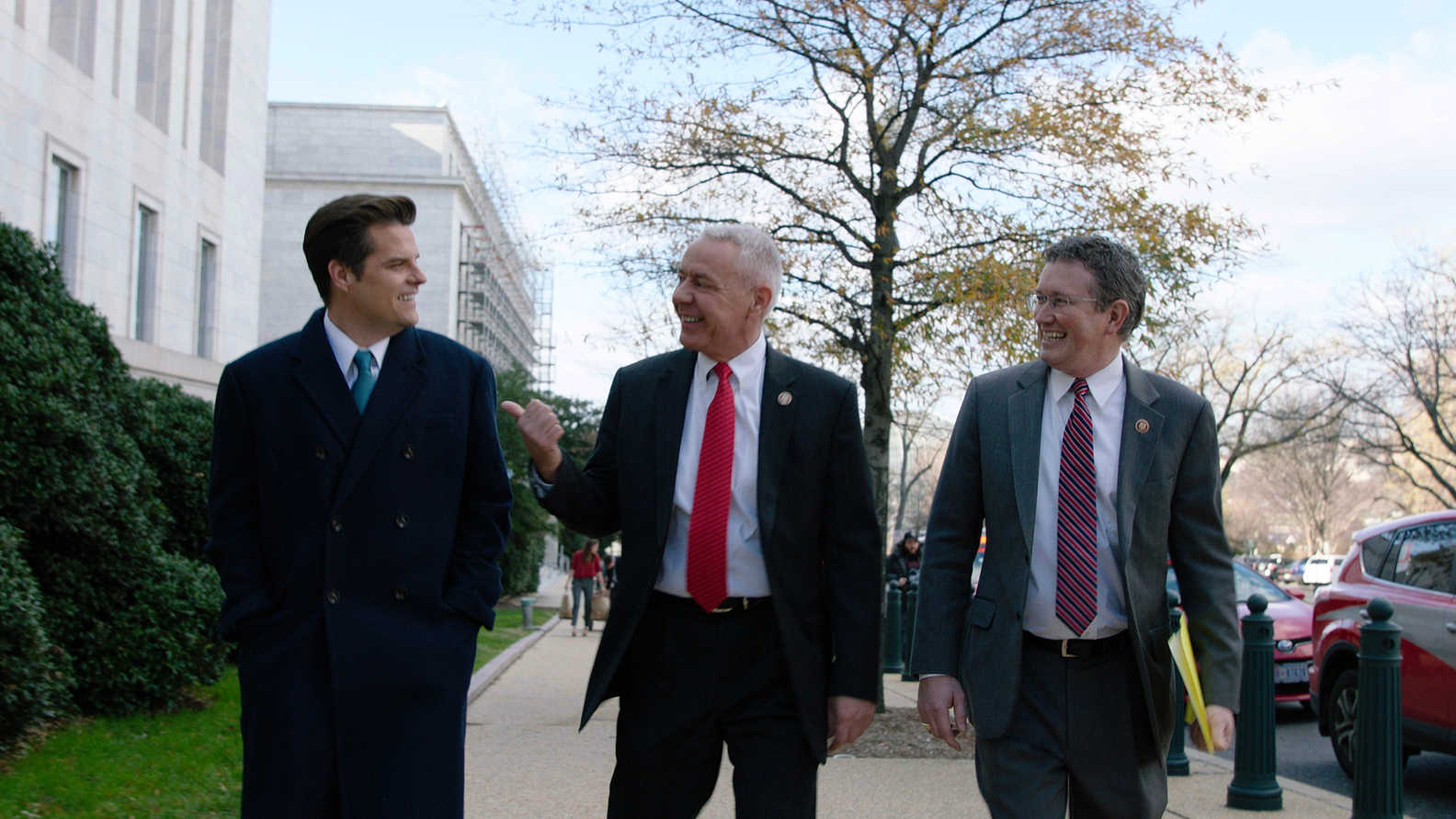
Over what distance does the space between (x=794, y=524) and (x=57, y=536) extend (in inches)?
257

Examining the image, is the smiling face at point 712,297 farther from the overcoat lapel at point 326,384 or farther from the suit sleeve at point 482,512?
the overcoat lapel at point 326,384

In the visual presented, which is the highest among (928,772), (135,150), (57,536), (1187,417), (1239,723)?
(135,150)

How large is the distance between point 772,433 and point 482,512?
0.81 metres

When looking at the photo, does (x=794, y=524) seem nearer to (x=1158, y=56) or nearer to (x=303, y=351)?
(x=303, y=351)

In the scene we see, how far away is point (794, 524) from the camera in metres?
3.23

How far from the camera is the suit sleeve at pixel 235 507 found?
2975 mm

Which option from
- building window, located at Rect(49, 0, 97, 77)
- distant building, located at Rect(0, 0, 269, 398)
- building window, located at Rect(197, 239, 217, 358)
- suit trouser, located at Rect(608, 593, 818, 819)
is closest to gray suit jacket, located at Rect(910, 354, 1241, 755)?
suit trouser, located at Rect(608, 593, 818, 819)

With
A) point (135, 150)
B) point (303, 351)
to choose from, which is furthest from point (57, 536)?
point (135, 150)

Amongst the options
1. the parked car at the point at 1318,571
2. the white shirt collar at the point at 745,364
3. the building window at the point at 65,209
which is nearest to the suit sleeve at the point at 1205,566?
the white shirt collar at the point at 745,364

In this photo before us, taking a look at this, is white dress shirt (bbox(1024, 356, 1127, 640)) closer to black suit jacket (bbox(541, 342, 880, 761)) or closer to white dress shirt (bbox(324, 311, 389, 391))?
black suit jacket (bbox(541, 342, 880, 761))

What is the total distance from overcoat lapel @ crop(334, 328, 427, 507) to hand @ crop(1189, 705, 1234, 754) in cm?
228

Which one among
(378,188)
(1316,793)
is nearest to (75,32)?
(1316,793)

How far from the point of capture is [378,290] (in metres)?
3.12

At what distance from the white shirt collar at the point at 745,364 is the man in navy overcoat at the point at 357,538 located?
0.64m
